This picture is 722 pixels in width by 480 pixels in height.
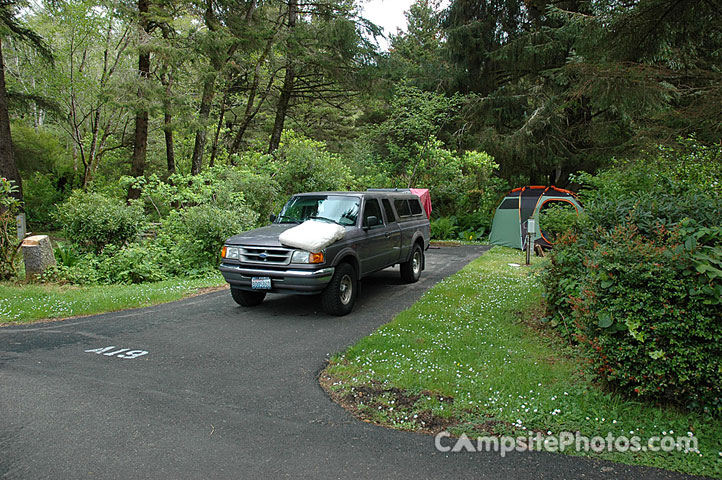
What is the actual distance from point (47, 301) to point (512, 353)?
24.6 feet

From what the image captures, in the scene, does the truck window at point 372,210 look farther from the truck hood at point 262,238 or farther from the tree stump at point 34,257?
the tree stump at point 34,257

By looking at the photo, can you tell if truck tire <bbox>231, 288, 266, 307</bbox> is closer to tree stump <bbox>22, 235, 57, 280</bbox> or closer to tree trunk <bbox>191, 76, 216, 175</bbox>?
tree stump <bbox>22, 235, 57, 280</bbox>

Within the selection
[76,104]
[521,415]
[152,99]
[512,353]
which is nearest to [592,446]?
[521,415]

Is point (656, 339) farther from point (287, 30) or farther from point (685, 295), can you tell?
point (287, 30)

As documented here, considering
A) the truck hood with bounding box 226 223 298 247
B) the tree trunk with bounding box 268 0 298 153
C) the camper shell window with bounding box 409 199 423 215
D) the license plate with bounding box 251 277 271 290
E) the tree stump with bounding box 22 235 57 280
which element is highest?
the tree trunk with bounding box 268 0 298 153

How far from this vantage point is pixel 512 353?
4.95 metres

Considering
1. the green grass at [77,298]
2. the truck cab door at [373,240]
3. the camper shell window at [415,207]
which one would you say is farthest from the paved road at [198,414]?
the camper shell window at [415,207]

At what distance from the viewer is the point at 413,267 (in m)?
9.84

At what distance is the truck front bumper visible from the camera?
6.59 metres

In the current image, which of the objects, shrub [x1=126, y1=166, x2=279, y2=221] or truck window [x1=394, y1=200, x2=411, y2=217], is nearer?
truck window [x1=394, y1=200, x2=411, y2=217]

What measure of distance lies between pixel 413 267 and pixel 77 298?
642 cm

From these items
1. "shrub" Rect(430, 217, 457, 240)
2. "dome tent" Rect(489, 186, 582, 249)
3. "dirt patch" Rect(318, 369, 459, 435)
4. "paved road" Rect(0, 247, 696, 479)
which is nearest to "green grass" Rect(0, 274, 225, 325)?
"paved road" Rect(0, 247, 696, 479)

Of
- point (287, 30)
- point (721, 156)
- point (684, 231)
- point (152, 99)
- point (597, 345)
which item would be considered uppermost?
point (287, 30)

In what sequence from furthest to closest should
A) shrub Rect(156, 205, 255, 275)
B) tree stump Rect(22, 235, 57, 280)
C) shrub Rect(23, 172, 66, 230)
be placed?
shrub Rect(23, 172, 66, 230) < shrub Rect(156, 205, 255, 275) < tree stump Rect(22, 235, 57, 280)
